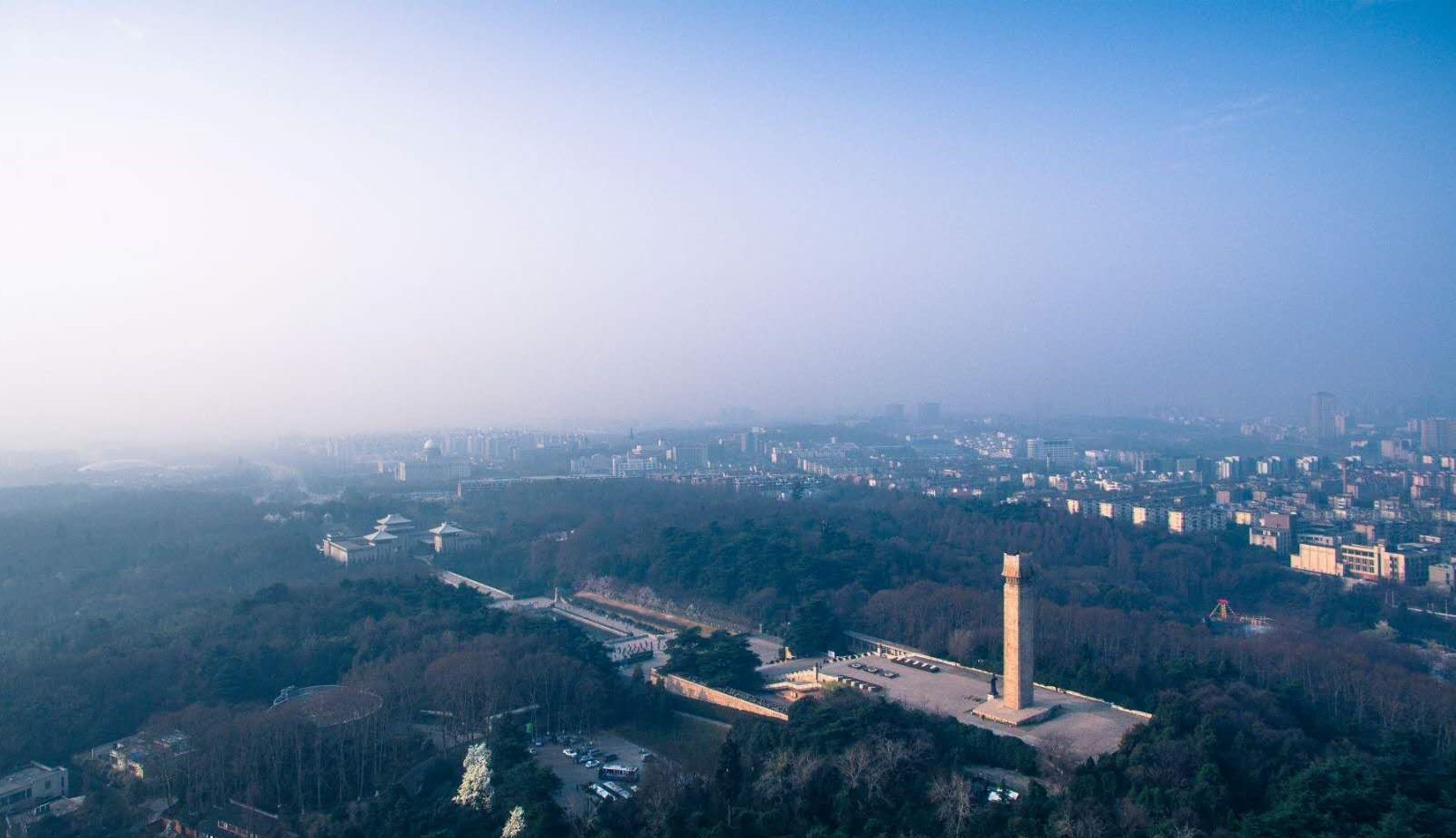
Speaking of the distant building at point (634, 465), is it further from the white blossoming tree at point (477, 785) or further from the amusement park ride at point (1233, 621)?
the white blossoming tree at point (477, 785)

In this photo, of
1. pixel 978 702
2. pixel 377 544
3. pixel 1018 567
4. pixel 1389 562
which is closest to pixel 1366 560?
pixel 1389 562

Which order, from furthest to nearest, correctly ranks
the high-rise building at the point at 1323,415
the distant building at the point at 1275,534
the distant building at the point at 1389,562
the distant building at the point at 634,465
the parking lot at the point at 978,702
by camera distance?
the high-rise building at the point at 1323,415, the distant building at the point at 634,465, the distant building at the point at 1275,534, the distant building at the point at 1389,562, the parking lot at the point at 978,702

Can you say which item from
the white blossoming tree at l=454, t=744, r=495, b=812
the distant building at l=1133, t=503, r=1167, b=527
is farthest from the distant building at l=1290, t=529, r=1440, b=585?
the white blossoming tree at l=454, t=744, r=495, b=812

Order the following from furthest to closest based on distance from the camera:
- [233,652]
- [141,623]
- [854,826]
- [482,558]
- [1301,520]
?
[1301,520] → [482,558] → [141,623] → [233,652] → [854,826]

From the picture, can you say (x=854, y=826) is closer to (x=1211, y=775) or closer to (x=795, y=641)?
(x=1211, y=775)

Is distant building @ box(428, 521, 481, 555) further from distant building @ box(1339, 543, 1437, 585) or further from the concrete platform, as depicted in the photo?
distant building @ box(1339, 543, 1437, 585)

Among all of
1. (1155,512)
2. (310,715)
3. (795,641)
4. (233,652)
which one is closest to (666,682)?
(795,641)

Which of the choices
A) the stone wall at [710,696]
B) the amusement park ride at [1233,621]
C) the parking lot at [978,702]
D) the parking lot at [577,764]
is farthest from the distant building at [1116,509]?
the parking lot at [577,764]
